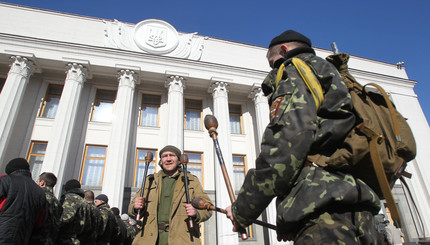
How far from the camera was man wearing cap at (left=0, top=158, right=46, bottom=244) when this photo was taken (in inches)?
111

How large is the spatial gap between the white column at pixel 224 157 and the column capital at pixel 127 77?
16.3 feet

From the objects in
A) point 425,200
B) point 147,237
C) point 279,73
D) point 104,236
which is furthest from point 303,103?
point 425,200

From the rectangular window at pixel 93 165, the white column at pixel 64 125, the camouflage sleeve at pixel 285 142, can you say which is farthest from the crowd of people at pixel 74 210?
the rectangular window at pixel 93 165

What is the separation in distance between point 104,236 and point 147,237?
3008 millimetres

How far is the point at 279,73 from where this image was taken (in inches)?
68.4

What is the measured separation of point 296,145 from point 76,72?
15.5 m

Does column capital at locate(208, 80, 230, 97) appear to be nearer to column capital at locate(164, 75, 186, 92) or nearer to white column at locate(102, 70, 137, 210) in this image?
column capital at locate(164, 75, 186, 92)

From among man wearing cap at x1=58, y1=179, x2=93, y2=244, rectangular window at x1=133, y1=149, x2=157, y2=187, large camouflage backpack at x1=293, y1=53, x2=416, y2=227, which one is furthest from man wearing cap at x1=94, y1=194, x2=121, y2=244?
rectangular window at x1=133, y1=149, x2=157, y2=187

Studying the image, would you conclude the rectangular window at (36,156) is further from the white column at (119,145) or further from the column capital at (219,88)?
the column capital at (219,88)

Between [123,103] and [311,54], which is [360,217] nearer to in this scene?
[311,54]

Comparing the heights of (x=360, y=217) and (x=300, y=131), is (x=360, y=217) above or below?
below

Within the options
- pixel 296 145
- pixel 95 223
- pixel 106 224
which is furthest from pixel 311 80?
pixel 106 224

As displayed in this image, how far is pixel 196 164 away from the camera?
15266 millimetres

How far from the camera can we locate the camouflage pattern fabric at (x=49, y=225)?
3.29 m
